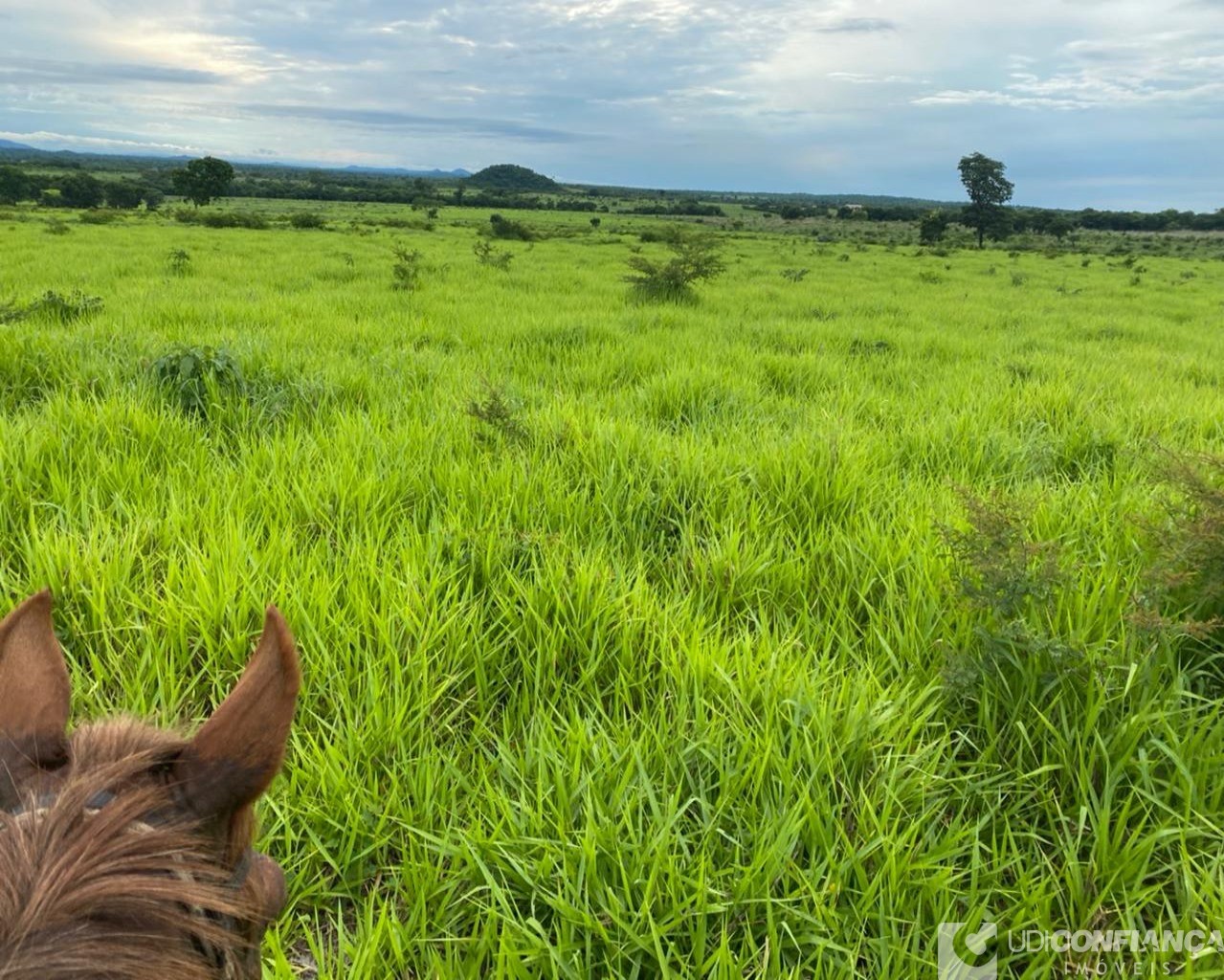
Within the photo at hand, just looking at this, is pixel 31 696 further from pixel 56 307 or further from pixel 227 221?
pixel 227 221

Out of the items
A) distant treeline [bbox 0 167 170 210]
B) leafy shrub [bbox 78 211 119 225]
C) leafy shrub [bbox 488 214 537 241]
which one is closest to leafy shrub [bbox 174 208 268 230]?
leafy shrub [bbox 78 211 119 225]

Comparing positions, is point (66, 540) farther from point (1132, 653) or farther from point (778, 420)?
point (778, 420)

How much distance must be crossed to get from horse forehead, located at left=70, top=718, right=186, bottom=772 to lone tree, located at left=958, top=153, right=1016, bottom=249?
233 feet

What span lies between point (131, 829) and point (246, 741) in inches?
5.2

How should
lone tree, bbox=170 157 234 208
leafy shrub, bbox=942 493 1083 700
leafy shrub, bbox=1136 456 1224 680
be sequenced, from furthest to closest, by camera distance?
lone tree, bbox=170 157 234 208 → leafy shrub, bbox=1136 456 1224 680 → leafy shrub, bbox=942 493 1083 700

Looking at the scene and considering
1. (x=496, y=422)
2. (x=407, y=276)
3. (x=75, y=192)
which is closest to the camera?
(x=496, y=422)

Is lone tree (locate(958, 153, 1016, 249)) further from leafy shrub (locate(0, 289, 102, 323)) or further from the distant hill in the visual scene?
the distant hill

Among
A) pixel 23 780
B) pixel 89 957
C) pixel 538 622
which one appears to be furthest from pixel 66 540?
pixel 89 957


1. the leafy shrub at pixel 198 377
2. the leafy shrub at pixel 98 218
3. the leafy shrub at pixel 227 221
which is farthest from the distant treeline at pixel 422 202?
the leafy shrub at pixel 198 377

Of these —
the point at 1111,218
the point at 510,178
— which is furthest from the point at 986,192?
the point at 510,178

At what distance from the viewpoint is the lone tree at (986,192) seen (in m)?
60.7

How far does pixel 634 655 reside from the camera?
2225 mm

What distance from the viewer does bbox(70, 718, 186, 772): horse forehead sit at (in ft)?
2.58

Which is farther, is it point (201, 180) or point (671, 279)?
point (201, 180)
